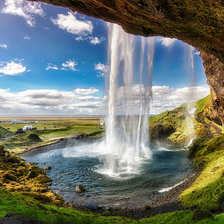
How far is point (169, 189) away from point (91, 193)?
1102 centimetres

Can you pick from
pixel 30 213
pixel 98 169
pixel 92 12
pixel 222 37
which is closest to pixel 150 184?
pixel 98 169

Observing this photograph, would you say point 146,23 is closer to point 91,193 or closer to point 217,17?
point 217,17

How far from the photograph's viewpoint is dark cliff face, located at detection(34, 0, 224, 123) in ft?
31.4

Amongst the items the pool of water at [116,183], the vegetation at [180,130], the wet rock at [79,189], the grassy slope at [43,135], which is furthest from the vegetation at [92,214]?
the grassy slope at [43,135]

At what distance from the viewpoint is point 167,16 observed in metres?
11.1

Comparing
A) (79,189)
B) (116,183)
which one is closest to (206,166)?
(116,183)

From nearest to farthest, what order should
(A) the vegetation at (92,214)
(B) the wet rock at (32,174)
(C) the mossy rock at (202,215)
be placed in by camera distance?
(C) the mossy rock at (202,215) < (A) the vegetation at (92,214) < (B) the wet rock at (32,174)

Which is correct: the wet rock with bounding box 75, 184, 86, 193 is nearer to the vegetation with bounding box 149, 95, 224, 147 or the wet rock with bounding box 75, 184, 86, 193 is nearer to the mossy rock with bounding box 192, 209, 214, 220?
the mossy rock with bounding box 192, 209, 214, 220

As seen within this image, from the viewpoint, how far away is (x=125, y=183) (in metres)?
21.2

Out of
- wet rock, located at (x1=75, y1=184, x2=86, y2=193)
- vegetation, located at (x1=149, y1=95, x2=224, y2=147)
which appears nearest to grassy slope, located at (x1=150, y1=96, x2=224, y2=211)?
vegetation, located at (x1=149, y1=95, x2=224, y2=147)

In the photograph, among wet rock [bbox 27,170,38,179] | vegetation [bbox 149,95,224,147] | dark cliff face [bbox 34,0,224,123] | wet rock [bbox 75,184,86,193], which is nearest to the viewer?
dark cliff face [bbox 34,0,224,123]

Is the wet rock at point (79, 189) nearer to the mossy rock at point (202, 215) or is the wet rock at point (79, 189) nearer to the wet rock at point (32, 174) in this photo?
the wet rock at point (32, 174)

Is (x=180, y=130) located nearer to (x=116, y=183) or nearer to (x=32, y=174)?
(x=116, y=183)

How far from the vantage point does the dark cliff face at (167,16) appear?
9.59 m
